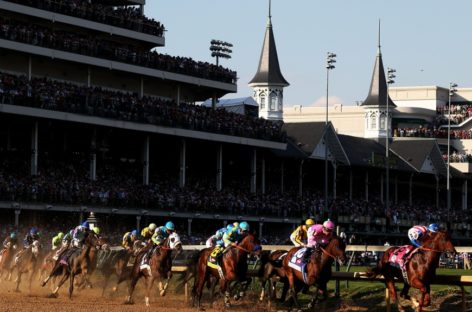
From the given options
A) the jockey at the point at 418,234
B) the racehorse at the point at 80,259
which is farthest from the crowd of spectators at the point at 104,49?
the jockey at the point at 418,234

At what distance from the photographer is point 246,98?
77438 millimetres

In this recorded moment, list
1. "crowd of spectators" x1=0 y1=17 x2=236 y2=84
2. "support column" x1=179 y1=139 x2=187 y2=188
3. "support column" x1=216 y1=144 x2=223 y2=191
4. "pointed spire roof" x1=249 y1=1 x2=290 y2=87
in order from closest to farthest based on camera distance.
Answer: "crowd of spectators" x1=0 y1=17 x2=236 y2=84, "support column" x1=179 y1=139 x2=187 y2=188, "support column" x1=216 y1=144 x2=223 y2=191, "pointed spire roof" x1=249 y1=1 x2=290 y2=87

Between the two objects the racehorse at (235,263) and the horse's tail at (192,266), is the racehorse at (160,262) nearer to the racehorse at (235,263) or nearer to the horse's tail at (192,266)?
the horse's tail at (192,266)

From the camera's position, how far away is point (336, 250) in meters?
21.9

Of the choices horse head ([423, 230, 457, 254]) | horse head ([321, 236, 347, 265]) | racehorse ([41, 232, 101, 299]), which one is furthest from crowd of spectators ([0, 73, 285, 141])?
horse head ([423, 230, 457, 254])

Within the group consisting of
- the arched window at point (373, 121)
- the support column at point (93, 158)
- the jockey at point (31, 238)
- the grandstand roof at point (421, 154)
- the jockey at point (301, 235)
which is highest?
the arched window at point (373, 121)

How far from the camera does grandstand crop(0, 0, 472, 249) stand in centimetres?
4694

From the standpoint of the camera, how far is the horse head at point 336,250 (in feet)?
71.8

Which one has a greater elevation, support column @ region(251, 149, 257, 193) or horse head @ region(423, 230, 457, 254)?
support column @ region(251, 149, 257, 193)

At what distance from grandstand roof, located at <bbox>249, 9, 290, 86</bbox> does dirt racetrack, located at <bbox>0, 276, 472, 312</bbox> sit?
4718 centimetres

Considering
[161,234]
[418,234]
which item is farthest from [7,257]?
[418,234]

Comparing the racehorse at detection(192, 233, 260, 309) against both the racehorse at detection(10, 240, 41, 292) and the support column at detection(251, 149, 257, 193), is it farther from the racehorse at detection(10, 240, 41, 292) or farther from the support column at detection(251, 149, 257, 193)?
the support column at detection(251, 149, 257, 193)

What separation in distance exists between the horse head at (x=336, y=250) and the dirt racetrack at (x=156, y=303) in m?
2.24

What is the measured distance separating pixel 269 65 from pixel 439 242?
54961 mm
